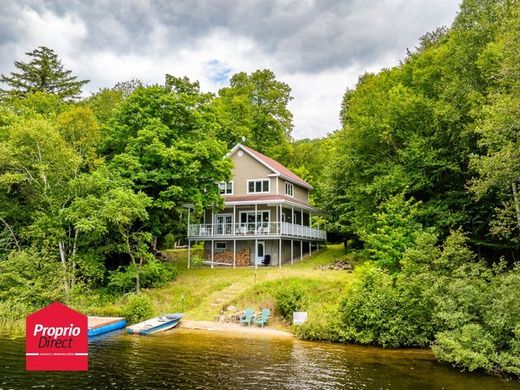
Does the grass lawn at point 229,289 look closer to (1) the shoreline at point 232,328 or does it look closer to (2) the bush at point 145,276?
(2) the bush at point 145,276

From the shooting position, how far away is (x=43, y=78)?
45.9 m

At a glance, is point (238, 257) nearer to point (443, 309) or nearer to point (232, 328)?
point (232, 328)

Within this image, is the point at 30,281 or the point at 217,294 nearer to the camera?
the point at 30,281

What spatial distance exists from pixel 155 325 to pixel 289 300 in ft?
22.0

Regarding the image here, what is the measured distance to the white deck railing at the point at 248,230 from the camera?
32750mm

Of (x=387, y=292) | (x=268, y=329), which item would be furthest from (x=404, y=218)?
(x=268, y=329)

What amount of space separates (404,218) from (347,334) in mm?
9566

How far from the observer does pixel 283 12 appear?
22.9m

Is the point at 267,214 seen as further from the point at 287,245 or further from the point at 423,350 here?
the point at 423,350

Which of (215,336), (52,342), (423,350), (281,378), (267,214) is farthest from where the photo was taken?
(267,214)

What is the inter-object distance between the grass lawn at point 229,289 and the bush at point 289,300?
722 millimetres

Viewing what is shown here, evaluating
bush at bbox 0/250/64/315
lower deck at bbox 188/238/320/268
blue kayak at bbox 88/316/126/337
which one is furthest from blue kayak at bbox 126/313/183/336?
lower deck at bbox 188/238/320/268

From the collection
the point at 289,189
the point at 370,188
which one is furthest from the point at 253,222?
the point at 370,188

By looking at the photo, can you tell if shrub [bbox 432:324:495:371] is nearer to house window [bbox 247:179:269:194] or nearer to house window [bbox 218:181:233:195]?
house window [bbox 247:179:269:194]
